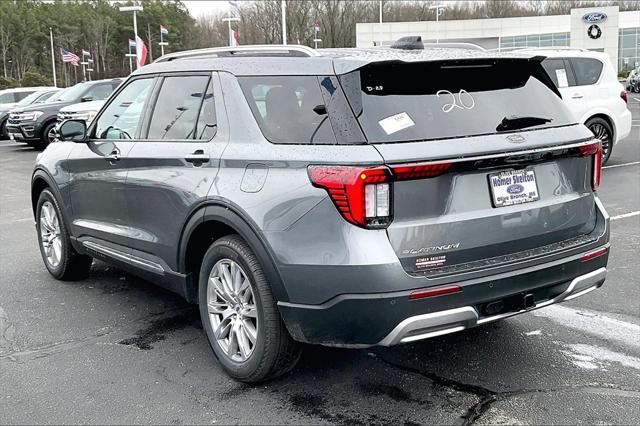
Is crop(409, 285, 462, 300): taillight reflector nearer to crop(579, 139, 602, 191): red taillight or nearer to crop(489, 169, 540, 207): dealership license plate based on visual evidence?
crop(489, 169, 540, 207): dealership license plate

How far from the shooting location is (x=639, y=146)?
14859 millimetres

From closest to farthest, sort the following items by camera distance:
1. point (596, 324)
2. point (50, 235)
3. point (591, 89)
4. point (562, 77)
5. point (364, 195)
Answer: point (364, 195), point (596, 324), point (50, 235), point (562, 77), point (591, 89)

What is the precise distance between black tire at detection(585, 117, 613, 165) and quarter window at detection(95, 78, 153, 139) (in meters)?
8.56

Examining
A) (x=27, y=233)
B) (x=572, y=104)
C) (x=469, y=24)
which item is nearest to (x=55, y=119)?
(x=27, y=233)

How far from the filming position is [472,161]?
3.26m

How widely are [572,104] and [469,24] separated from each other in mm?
66133

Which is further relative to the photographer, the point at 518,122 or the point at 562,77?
the point at 562,77

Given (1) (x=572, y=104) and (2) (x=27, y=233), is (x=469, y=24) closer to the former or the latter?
(1) (x=572, y=104)

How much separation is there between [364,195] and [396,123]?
0.43 meters

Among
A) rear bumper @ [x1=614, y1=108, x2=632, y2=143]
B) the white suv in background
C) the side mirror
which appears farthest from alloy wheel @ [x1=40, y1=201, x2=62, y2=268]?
rear bumper @ [x1=614, y1=108, x2=632, y2=143]

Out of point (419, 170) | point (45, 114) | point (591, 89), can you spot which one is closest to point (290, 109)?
point (419, 170)

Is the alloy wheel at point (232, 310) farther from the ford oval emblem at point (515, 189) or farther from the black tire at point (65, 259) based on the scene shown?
the black tire at point (65, 259)

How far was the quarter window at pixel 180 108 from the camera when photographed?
4.12 m

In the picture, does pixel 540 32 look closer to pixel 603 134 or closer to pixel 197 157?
pixel 603 134
